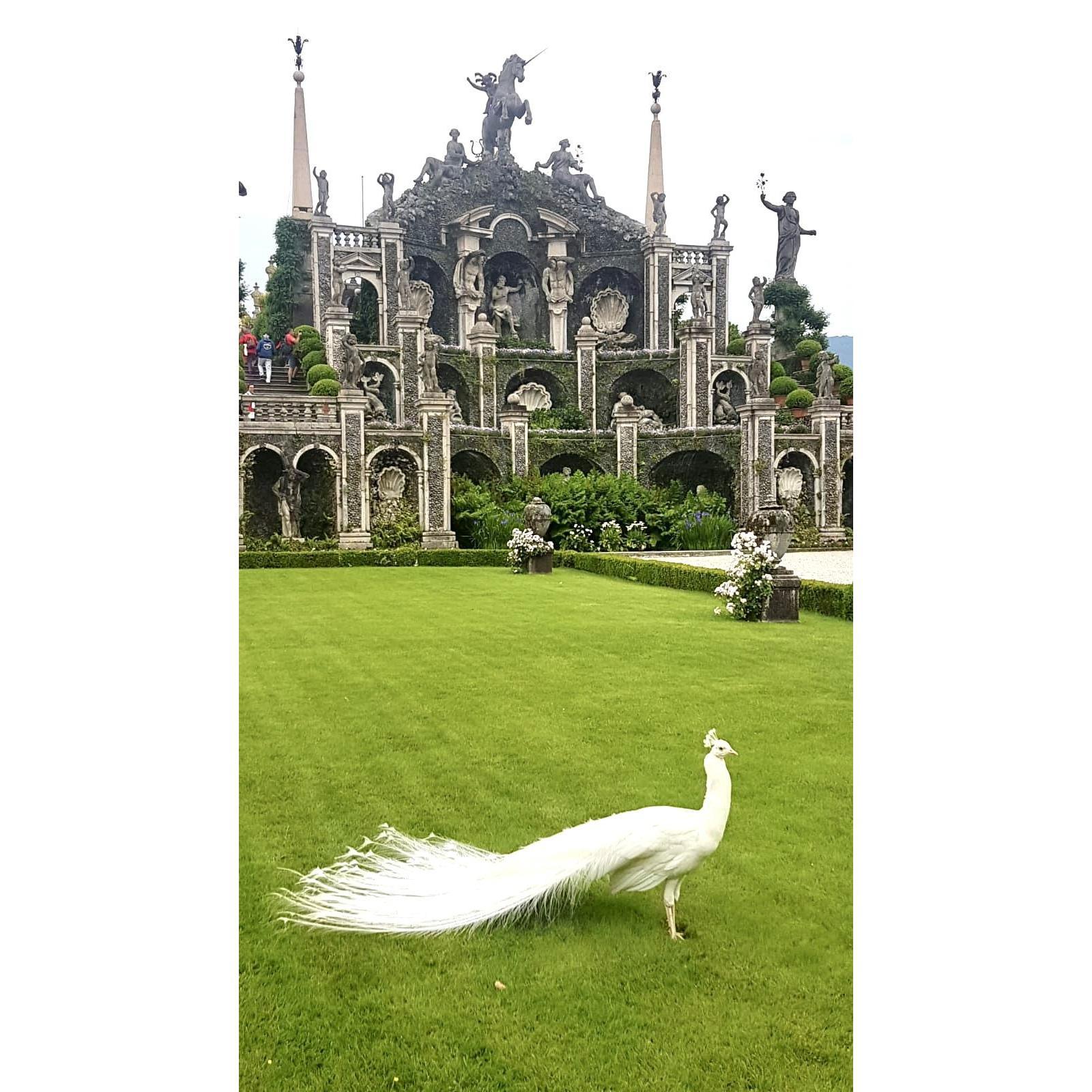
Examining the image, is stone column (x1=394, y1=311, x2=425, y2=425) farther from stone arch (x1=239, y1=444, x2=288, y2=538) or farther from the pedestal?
the pedestal

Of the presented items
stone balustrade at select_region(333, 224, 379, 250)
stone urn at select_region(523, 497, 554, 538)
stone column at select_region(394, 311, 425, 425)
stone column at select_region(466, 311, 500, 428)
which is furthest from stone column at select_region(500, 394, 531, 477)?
stone balustrade at select_region(333, 224, 379, 250)

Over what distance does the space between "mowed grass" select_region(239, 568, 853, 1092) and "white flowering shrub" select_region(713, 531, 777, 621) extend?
0.24 m

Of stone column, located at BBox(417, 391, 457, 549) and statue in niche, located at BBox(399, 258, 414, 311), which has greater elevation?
statue in niche, located at BBox(399, 258, 414, 311)

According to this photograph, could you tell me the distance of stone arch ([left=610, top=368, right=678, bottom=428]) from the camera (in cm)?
1089

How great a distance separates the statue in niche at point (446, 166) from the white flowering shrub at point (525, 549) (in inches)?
520

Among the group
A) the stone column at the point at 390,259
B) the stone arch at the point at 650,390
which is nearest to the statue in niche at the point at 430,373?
the stone arch at the point at 650,390

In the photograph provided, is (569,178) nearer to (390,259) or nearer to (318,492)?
(390,259)

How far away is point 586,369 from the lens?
11078 mm

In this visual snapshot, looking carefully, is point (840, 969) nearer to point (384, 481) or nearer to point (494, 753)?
point (494, 753)

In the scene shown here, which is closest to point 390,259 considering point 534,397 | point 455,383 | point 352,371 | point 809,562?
point 455,383

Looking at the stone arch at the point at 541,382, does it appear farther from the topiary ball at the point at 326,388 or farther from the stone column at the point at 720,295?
the stone column at the point at 720,295

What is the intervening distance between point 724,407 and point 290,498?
4.49 metres

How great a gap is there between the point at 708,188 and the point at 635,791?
347 centimetres
